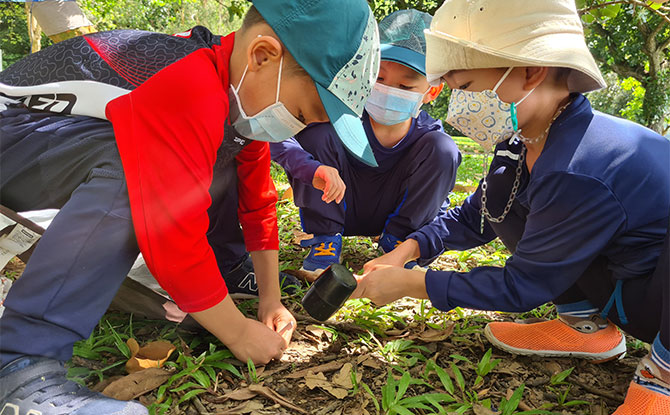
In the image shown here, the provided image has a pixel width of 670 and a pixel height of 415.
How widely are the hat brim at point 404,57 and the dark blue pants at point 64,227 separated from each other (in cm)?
144

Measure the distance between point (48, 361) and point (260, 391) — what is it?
0.59 m

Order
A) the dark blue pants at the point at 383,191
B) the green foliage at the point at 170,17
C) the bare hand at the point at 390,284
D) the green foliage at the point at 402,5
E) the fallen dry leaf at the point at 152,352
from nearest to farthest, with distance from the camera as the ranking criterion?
the fallen dry leaf at the point at 152,352 < the bare hand at the point at 390,284 < the dark blue pants at the point at 383,191 < the green foliage at the point at 402,5 < the green foliage at the point at 170,17

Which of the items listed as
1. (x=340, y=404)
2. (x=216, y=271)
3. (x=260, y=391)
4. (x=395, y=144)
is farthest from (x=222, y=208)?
(x=395, y=144)

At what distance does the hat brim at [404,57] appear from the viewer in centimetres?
241

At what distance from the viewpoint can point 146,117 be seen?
4.45 feet

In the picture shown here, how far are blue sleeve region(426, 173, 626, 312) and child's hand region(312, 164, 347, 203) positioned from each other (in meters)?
0.65

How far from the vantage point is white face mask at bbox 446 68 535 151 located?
1560 millimetres

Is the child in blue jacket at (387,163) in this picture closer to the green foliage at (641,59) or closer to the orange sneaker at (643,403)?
the orange sneaker at (643,403)

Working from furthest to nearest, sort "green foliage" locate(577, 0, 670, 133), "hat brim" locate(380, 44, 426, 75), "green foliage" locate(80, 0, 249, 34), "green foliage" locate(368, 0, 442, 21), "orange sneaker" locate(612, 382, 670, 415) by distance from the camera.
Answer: "green foliage" locate(80, 0, 249, 34), "green foliage" locate(577, 0, 670, 133), "green foliage" locate(368, 0, 442, 21), "hat brim" locate(380, 44, 426, 75), "orange sneaker" locate(612, 382, 670, 415)

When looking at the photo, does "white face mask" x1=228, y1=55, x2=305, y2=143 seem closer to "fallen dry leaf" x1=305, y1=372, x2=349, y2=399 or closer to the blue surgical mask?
"fallen dry leaf" x1=305, y1=372, x2=349, y2=399

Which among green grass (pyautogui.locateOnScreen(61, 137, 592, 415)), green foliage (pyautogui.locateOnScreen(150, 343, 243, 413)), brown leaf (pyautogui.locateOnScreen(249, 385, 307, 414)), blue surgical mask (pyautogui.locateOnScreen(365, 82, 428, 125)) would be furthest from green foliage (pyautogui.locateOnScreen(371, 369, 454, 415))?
blue surgical mask (pyautogui.locateOnScreen(365, 82, 428, 125))

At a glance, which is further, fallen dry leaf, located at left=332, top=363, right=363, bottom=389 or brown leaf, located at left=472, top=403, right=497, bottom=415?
fallen dry leaf, located at left=332, top=363, right=363, bottom=389

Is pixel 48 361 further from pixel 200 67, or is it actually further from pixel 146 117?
pixel 200 67

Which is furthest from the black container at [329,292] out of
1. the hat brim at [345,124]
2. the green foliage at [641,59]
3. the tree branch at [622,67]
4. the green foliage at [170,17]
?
the green foliage at [170,17]
